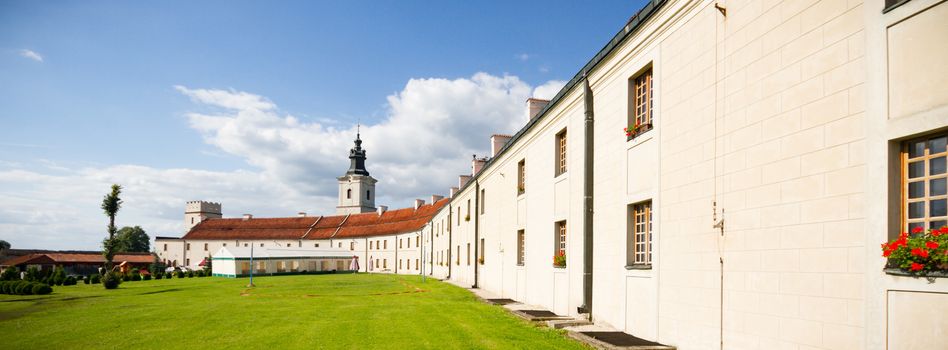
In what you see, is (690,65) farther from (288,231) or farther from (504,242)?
(288,231)

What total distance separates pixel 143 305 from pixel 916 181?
87.9 feet

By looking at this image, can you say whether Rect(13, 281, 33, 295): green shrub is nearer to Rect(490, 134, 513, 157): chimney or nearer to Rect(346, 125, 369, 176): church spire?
Rect(490, 134, 513, 157): chimney

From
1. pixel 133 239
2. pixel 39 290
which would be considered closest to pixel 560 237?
pixel 39 290

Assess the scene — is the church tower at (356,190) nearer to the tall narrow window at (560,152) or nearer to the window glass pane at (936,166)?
the tall narrow window at (560,152)

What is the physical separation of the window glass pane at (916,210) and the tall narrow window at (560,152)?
1216 cm

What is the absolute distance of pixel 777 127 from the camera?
775 cm

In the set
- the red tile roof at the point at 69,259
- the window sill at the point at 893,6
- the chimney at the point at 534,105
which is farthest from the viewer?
the red tile roof at the point at 69,259

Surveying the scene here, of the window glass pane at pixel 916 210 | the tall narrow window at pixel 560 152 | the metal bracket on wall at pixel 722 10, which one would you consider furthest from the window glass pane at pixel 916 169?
the tall narrow window at pixel 560 152

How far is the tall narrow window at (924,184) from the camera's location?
18.9ft

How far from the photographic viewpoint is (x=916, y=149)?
235 inches

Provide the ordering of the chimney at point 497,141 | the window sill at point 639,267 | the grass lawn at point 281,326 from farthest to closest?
the chimney at point 497,141 < the grass lawn at point 281,326 < the window sill at point 639,267

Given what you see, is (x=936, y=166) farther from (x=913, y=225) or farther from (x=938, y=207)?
(x=913, y=225)

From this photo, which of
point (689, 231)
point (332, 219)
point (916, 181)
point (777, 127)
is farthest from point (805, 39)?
point (332, 219)

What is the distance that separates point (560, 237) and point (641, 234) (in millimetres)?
5777
